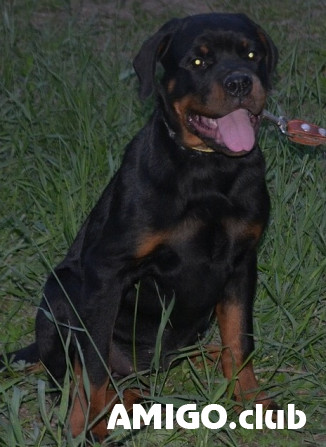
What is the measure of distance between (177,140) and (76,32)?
11.7ft

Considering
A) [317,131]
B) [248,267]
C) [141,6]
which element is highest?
[317,131]

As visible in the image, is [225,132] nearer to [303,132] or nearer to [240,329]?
[303,132]

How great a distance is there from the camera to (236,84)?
4.29 meters

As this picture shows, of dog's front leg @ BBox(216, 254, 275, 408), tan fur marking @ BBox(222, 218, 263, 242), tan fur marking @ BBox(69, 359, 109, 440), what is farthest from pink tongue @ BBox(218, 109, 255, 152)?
tan fur marking @ BBox(69, 359, 109, 440)

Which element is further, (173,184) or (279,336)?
(279,336)

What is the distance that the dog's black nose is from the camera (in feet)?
14.1

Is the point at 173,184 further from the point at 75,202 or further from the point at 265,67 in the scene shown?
the point at 75,202

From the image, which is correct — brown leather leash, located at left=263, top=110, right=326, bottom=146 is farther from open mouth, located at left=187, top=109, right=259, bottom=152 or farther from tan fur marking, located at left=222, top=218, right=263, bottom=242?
tan fur marking, located at left=222, top=218, right=263, bottom=242

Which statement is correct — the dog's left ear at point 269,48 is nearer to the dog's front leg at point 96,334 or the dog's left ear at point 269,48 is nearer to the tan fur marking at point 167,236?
the tan fur marking at point 167,236

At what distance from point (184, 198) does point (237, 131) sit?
332 mm

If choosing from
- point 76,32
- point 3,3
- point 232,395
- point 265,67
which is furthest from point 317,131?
point 3,3

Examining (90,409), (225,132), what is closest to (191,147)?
(225,132)

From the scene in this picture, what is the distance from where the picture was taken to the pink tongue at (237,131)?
14.4 ft

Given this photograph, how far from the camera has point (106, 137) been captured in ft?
20.8
